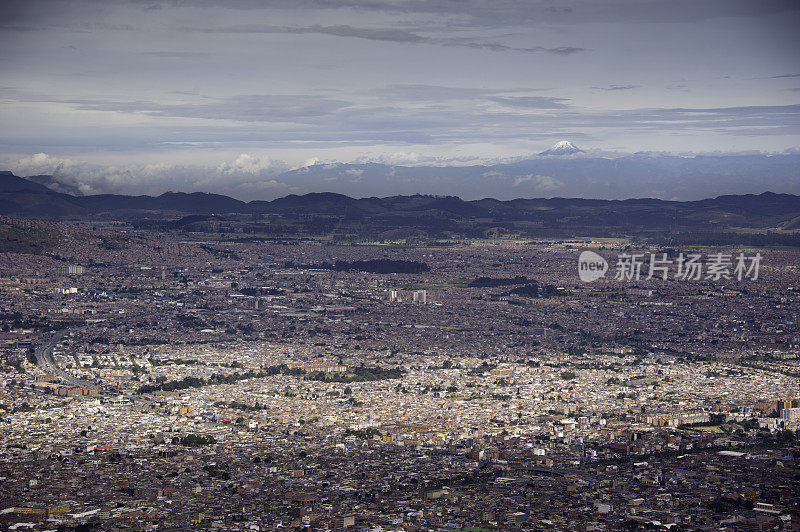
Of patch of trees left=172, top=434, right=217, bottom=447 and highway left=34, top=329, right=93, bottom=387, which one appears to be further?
highway left=34, top=329, right=93, bottom=387

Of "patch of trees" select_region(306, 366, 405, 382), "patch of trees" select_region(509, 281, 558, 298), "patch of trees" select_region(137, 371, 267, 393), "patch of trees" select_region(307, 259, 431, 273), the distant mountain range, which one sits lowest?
"patch of trees" select_region(137, 371, 267, 393)

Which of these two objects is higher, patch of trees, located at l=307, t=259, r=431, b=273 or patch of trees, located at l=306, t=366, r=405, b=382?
patch of trees, located at l=307, t=259, r=431, b=273

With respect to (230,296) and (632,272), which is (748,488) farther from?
(632,272)

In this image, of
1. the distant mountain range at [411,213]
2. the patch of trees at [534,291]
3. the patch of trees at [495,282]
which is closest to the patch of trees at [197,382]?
the patch of trees at [534,291]

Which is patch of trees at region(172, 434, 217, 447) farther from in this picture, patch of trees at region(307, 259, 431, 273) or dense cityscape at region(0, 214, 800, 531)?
patch of trees at region(307, 259, 431, 273)

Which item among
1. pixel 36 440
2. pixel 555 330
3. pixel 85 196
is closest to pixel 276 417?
pixel 36 440

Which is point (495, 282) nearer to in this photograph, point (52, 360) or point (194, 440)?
point (52, 360)

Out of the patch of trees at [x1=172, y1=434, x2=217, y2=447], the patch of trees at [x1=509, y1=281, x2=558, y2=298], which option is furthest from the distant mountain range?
the patch of trees at [x1=172, y1=434, x2=217, y2=447]

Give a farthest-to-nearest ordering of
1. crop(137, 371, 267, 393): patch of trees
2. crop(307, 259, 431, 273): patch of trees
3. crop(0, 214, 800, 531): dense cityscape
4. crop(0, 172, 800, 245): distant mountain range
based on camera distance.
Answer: crop(0, 172, 800, 245): distant mountain range < crop(307, 259, 431, 273): patch of trees < crop(137, 371, 267, 393): patch of trees < crop(0, 214, 800, 531): dense cityscape

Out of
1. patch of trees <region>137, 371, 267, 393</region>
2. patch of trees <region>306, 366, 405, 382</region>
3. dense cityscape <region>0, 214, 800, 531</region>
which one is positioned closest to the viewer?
dense cityscape <region>0, 214, 800, 531</region>
